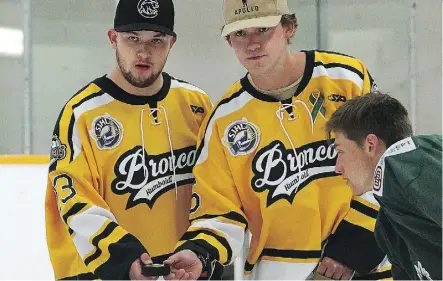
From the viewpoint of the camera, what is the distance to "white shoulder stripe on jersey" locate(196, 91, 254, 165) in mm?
1517

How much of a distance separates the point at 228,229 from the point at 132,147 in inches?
11.7

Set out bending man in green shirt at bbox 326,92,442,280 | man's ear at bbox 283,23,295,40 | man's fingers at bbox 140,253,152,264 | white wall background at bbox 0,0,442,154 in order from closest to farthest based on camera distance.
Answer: bending man in green shirt at bbox 326,92,442,280 → man's fingers at bbox 140,253,152,264 → man's ear at bbox 283,23,295,40 → white wall background at bbox 0,0,442,154

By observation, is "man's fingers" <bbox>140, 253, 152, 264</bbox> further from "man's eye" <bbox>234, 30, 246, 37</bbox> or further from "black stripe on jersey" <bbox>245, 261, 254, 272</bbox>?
"man's eye" <bbox>234, 30, 246, 37</bbox>

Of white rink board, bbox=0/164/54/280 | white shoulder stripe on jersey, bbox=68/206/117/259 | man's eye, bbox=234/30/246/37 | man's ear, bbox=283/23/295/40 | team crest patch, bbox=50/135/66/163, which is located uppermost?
man's ear, bbox=283/23/295/40

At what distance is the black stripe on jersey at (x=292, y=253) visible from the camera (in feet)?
4.82

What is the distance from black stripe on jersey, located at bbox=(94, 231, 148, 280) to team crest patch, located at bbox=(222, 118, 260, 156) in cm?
31

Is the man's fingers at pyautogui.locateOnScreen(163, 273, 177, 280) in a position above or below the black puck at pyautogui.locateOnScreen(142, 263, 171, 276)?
below

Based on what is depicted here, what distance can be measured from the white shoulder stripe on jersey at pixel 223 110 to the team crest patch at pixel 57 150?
12.0 inches

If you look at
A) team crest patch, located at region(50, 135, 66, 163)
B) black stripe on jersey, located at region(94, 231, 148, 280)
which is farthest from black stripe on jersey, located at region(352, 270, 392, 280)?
team crest patch, located at region(50, 135, 66, 163)

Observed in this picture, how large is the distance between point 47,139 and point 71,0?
0.73 meters

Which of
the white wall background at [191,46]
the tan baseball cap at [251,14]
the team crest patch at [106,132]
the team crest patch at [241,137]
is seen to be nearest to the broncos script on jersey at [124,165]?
the team crest patch at [106,132]

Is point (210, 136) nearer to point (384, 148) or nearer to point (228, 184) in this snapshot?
point (228, 184)

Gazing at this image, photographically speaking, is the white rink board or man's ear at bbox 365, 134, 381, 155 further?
the white rink board

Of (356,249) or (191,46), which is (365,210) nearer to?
Answer: (356,249)
